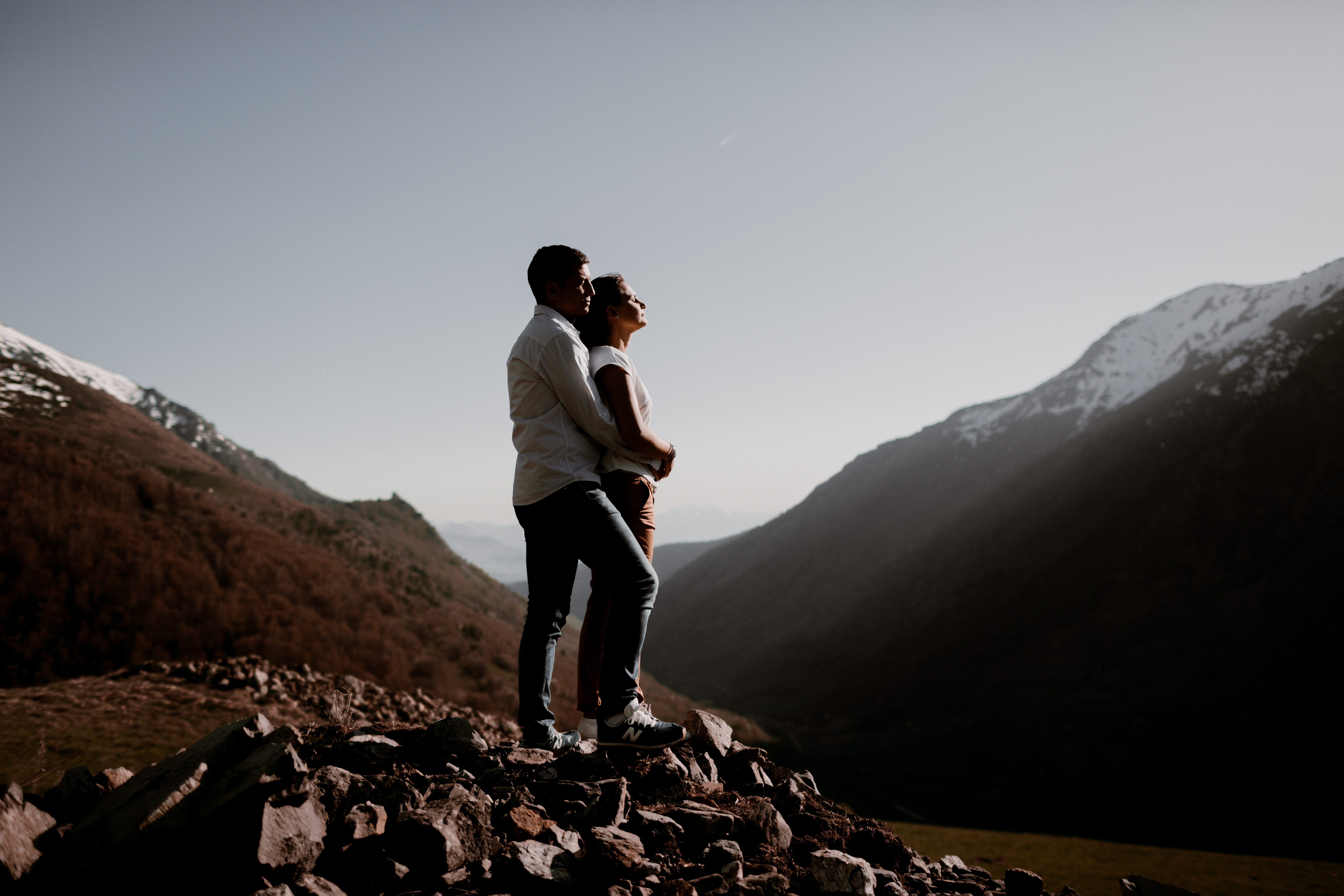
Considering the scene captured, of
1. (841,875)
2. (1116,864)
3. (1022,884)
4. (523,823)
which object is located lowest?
(1116,864)

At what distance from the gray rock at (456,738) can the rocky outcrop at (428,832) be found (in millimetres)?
134

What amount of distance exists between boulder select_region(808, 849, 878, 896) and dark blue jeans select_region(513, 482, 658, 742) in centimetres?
132

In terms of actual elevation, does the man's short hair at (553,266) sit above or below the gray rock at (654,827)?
above

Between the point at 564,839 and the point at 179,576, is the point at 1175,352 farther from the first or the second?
the point at 564,839

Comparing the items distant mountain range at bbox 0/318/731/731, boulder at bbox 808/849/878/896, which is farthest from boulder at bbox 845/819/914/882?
distant mountain range at bbox 0/318/731/731

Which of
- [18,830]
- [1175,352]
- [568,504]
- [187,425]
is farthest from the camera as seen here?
[1175,352]

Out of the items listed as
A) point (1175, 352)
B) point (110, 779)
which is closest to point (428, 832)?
point (110, 779)

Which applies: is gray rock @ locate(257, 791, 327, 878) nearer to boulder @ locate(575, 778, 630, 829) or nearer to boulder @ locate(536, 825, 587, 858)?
boulder @ locate(536, 825, 587, 858)

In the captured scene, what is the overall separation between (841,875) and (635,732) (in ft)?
4.39

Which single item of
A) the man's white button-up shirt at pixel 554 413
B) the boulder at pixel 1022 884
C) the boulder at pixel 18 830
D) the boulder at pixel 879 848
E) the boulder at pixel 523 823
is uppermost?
the man's white button-up shirt at pixel 554 413

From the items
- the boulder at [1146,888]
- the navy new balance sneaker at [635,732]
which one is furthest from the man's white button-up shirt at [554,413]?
the boulder at [1146,888]

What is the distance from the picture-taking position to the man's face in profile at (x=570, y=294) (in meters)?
4.03

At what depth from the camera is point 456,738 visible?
14.8 feet

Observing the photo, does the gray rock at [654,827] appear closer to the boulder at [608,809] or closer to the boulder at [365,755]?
the boulder at [608,809]
